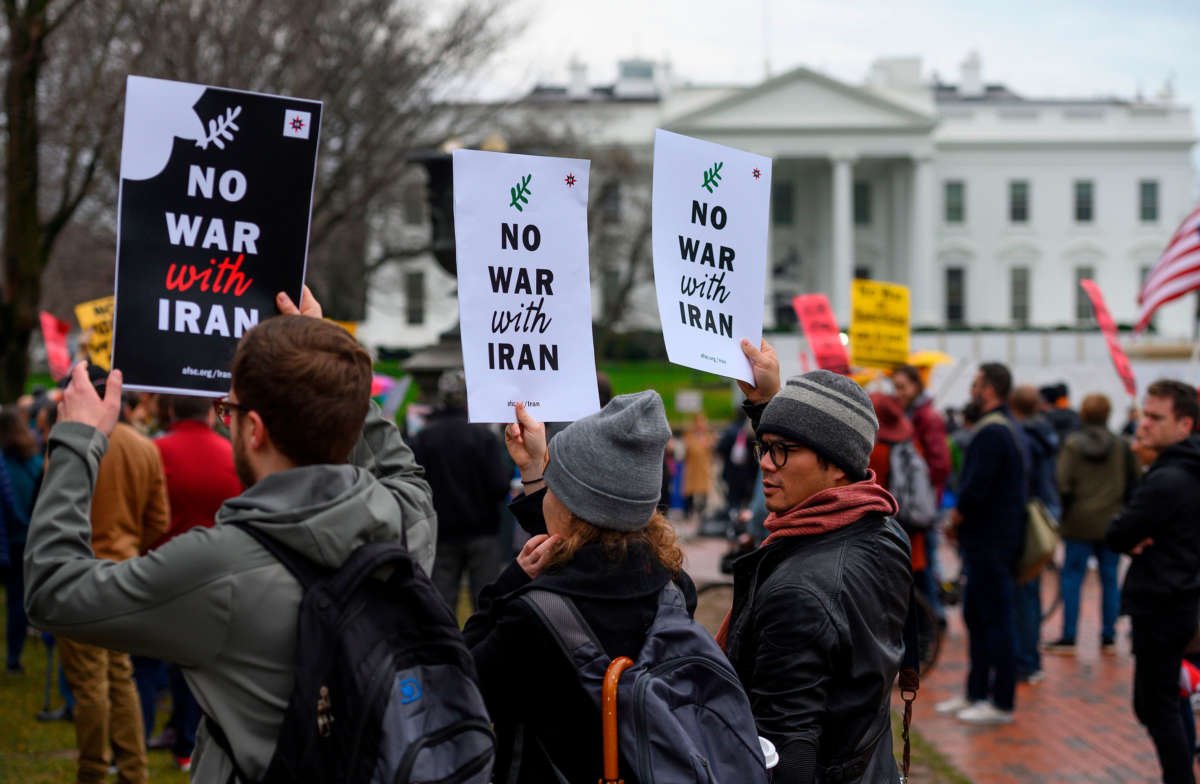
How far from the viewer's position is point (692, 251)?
3.28m

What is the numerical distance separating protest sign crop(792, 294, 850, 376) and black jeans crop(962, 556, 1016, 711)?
4.60 ft

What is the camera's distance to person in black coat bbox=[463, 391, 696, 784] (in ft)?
7.38

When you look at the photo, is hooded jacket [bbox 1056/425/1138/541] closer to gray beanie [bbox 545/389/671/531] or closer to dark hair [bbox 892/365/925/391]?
dark hair [bbox 892/365/925/391]

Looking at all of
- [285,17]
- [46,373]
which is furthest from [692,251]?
[46,373]

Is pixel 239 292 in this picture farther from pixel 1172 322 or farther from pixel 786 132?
pixel 1172 322

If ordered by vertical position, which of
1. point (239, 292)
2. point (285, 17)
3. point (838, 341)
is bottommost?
point (838, 341)

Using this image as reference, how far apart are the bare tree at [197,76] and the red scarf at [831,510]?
493 cm

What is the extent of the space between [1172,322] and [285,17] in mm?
66631

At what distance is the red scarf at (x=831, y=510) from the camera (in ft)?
9.18

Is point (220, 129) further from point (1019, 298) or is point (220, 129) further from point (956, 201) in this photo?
point (1019, 298)

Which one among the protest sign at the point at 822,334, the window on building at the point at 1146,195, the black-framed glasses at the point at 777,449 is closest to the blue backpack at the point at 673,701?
the black-framed glasses at the point at 777,449

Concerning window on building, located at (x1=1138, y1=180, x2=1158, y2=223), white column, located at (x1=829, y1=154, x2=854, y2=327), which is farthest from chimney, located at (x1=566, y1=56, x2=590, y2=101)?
window on building, located at (x1=1138, y1=180, x2=1158, y2=223)

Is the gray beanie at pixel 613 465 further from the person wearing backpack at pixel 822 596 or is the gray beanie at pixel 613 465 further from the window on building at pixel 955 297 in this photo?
the window on building at pixel 955 297

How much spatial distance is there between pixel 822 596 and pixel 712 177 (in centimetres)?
126
